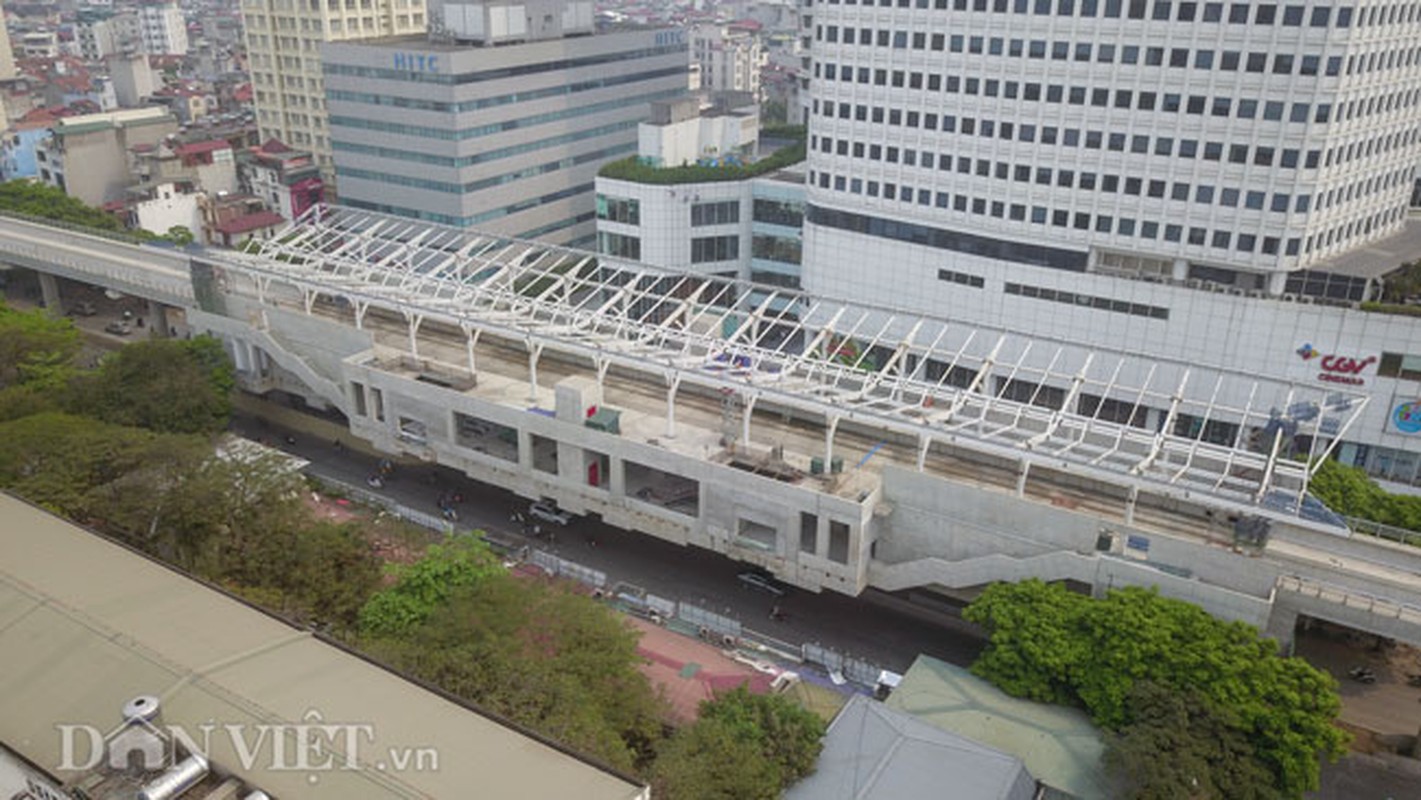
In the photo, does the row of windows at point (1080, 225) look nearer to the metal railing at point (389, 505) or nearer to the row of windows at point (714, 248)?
the row of windows at point (714, 248)

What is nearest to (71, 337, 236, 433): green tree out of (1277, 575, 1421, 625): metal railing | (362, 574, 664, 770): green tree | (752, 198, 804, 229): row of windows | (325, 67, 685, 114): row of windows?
(362, 574, 664, 770): green tree

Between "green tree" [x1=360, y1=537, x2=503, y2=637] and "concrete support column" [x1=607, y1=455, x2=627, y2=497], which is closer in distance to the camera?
"green tree" [x1=360, y1=537, x2=503, y2=637]

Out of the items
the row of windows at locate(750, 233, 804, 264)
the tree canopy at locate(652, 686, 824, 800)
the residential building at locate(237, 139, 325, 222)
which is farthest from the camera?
the residential building at locate(237, 139, 325, 222)

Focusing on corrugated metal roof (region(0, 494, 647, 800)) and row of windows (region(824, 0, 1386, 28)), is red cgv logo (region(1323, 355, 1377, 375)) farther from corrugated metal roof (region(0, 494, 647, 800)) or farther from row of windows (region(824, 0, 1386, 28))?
corrugated metal roof (region(0, 494, 647, 800))

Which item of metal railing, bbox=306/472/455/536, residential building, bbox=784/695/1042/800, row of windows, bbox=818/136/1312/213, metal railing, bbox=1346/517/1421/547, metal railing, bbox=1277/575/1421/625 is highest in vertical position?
row of windows, bbox=818/136/1312/213

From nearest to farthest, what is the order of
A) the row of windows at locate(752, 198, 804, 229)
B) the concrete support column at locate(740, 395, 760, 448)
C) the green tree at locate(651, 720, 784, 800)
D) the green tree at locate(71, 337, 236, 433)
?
the green tree at locate(651, 720, 784, 800), the concrete support column at locate(740, 395, 760, 448), the green tree at locate(71, 337, 236, 433), the row of windows at locate(752, 198, 804, 229)

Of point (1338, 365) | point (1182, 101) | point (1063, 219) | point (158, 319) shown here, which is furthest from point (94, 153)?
point (1338, 365)
